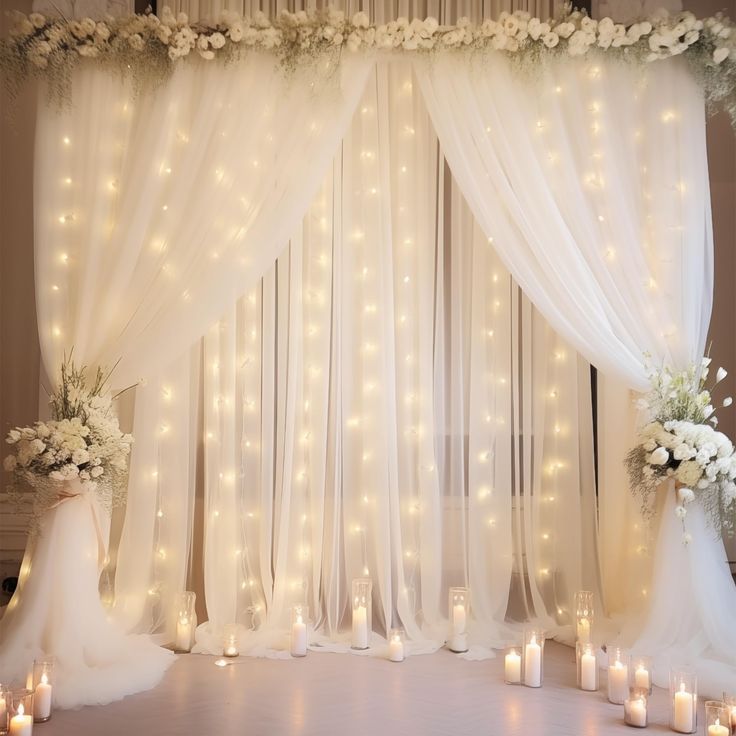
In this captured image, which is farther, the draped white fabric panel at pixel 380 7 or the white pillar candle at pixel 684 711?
the draped white fabric panel at pixel 380 7

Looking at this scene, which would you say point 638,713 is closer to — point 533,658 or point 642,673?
point 642,673

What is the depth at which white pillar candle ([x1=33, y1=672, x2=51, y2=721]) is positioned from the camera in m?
3.12

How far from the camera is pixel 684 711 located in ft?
10.0

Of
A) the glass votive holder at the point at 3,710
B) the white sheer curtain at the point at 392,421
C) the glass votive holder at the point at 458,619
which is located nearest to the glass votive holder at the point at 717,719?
the glass votive holder at the point at 458,619

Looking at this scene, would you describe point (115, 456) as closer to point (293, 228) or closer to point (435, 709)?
point (293, 228)

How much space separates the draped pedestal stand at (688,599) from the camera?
364cm

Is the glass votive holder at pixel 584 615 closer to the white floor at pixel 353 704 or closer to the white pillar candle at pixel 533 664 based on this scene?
the white floor at pixel 353 704

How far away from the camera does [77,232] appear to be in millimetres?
4172

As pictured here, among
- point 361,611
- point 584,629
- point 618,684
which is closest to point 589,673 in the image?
point 618,684

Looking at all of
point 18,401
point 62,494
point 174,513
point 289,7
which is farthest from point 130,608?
point 289,7

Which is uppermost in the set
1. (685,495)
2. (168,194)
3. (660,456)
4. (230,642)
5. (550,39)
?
(550,39)

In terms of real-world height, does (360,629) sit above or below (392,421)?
below

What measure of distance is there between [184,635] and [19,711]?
1157 mm

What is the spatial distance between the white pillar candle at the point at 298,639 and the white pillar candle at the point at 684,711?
168 centimetres
